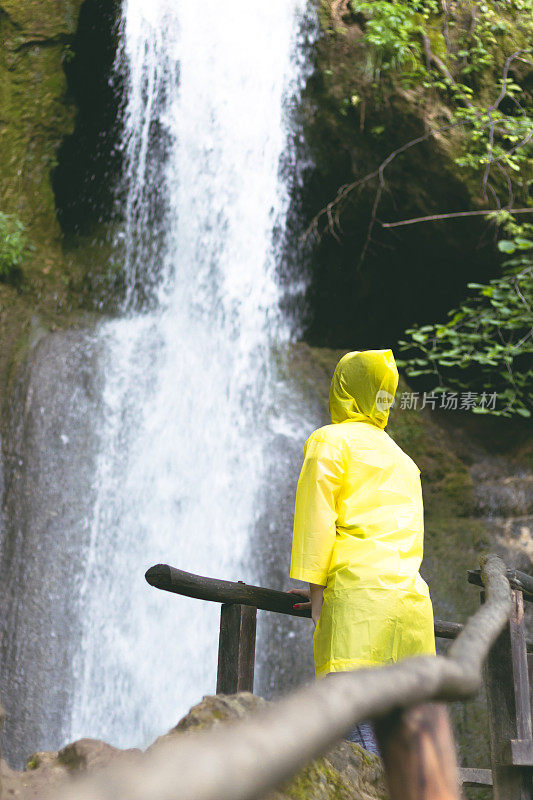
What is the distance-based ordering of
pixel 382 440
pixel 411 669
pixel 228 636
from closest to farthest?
pixel 411 669, pixel 382 440, pixel 228 636

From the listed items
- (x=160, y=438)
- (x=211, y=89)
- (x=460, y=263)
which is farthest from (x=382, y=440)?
(x=211, y=89)

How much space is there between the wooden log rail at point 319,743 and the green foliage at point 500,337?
5.95m

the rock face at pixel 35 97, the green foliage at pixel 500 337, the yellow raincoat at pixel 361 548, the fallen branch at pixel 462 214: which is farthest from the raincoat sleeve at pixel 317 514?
the rock face at pixel 35 97

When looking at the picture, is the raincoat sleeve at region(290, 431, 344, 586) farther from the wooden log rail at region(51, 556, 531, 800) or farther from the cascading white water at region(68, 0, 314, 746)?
the cascading white water at region(68, 0, 314, 746)

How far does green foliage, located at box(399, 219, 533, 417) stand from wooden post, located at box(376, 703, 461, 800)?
600cm

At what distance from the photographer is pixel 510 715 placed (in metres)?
3.10

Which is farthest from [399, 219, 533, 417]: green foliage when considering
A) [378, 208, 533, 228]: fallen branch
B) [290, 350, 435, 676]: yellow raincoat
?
[290, 350, 435, 676]: yellow raincoat

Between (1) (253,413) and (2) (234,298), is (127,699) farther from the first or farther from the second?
(2) (234,298)

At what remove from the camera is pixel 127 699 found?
251 inches

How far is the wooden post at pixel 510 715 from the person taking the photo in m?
3.01

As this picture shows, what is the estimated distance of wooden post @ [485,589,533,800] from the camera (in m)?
3.01

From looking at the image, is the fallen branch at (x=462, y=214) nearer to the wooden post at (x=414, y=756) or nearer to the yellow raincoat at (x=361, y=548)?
the yellow raincoat at (x=361, y=548)

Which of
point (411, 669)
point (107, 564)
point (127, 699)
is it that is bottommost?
point (127, 699)

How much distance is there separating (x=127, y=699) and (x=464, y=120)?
593 centimetres
